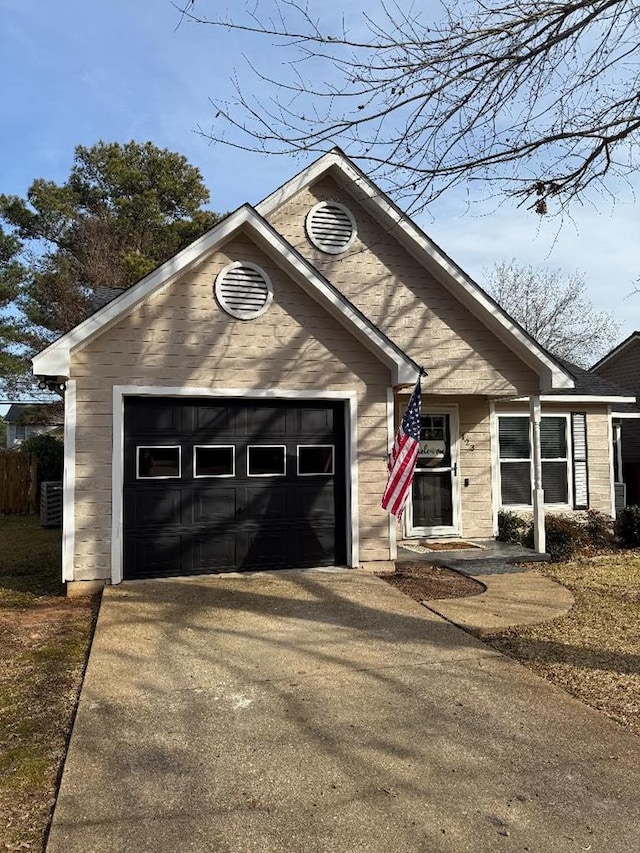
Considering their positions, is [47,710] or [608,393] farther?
[608,393]

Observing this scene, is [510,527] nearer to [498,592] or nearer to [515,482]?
[515,482]

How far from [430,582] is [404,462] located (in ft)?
5.25

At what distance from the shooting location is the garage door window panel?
26.3 ft

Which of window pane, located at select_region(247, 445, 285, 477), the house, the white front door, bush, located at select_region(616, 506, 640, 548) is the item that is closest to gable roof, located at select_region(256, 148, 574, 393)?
the house

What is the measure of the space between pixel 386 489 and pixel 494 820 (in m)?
5.50

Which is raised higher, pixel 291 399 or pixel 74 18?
pixel 74 18

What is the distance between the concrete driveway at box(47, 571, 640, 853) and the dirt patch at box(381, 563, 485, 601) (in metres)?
1.39

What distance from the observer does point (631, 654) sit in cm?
562

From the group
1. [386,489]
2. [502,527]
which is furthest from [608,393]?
[386,489]

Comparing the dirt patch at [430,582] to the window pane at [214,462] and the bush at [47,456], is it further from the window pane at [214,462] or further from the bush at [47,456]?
the bush at [47,456]

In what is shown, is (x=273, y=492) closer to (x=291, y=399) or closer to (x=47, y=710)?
(x=291, y=399)

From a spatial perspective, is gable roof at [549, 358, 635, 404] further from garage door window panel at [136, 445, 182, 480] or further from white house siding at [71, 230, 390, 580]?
garage door window panel at [136, 445, 182, 480]

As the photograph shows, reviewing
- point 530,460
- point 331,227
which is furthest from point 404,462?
point 530,460

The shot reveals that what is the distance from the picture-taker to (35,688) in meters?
4.82
